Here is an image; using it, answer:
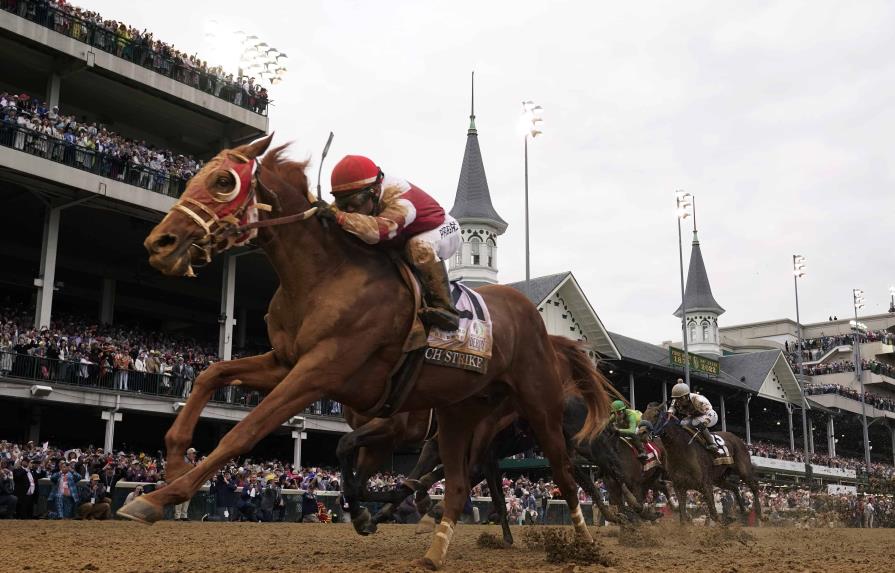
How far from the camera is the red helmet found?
259 inches

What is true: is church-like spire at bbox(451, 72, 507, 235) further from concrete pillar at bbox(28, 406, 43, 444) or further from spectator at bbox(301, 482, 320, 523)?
spectator at bbox(301, 482, 320, 523)

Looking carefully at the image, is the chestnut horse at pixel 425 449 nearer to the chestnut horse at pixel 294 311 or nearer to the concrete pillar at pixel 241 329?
the chestnut horse at pixel 294 311

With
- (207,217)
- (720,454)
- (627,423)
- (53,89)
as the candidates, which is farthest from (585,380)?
(53,89)

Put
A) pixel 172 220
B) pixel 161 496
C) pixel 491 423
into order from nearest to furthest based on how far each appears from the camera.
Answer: pixel 161 496 → pixel 172 220 → pixel 491 423

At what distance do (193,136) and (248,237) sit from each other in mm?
29583

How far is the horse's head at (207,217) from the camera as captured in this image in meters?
5.57

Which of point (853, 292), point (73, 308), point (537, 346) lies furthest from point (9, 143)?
point (853, 292)

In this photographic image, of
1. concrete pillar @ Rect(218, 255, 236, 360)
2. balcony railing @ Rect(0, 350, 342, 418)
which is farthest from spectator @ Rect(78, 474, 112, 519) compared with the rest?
concrete pillar @ Rect(218, 255, 236, 360)

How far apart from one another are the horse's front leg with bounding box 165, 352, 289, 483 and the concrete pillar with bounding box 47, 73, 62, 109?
24.8m

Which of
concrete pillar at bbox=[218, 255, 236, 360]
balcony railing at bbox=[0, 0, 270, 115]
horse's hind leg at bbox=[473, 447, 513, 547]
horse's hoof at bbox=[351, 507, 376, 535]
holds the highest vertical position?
balcony railing at bbox=[0, 0, 270, 115]

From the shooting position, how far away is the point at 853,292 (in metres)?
68.9

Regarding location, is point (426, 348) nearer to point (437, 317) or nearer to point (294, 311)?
point (437, 317)

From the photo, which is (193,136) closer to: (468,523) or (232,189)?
(468,523)

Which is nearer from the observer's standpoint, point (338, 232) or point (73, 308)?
point (338, 232)
